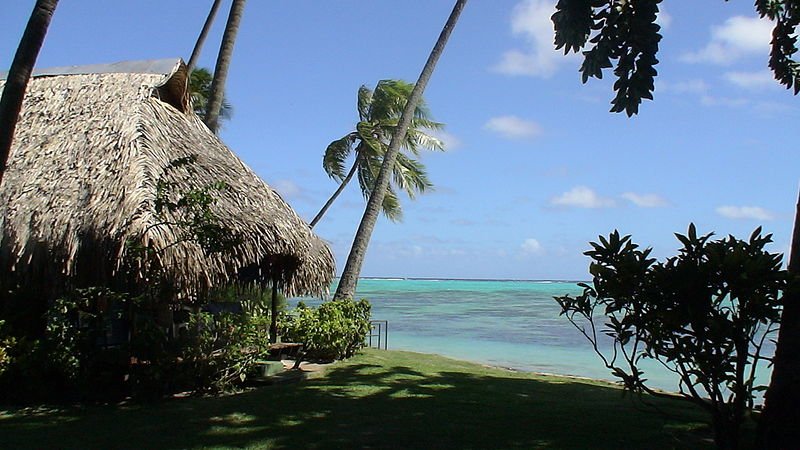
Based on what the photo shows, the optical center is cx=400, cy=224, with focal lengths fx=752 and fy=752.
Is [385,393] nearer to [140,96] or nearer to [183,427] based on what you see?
[183,427]

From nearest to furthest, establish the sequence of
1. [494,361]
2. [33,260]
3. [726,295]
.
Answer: [726,295] → [33,260] → [494,361]

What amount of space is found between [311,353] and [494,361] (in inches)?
315

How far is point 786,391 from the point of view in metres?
5.39

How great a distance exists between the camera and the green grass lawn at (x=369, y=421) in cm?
633

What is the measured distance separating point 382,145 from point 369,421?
16404 millimetres

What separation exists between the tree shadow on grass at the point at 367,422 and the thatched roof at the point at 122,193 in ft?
4.82

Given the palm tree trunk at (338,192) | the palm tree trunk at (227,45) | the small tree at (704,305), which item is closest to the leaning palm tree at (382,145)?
the palm tree trunk at (338,192)

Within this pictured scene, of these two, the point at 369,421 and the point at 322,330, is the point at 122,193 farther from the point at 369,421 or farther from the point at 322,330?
the point at 322,330

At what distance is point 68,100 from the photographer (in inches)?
416

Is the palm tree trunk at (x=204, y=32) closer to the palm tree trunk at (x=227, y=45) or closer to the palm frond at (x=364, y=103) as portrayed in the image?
the palm tree trunk at (x=227, y=45)

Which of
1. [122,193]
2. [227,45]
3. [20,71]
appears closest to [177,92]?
[227,45]

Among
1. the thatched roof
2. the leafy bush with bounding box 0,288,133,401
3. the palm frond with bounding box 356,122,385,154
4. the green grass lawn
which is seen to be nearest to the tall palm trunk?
the thatched roof

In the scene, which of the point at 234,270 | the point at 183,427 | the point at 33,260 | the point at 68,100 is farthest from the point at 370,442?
the point at 68,100

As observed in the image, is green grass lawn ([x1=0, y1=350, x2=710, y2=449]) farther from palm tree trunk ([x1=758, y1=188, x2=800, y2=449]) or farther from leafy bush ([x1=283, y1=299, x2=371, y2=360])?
leafy bush ([x1=283, y1=299, x2=371, y2=360])
